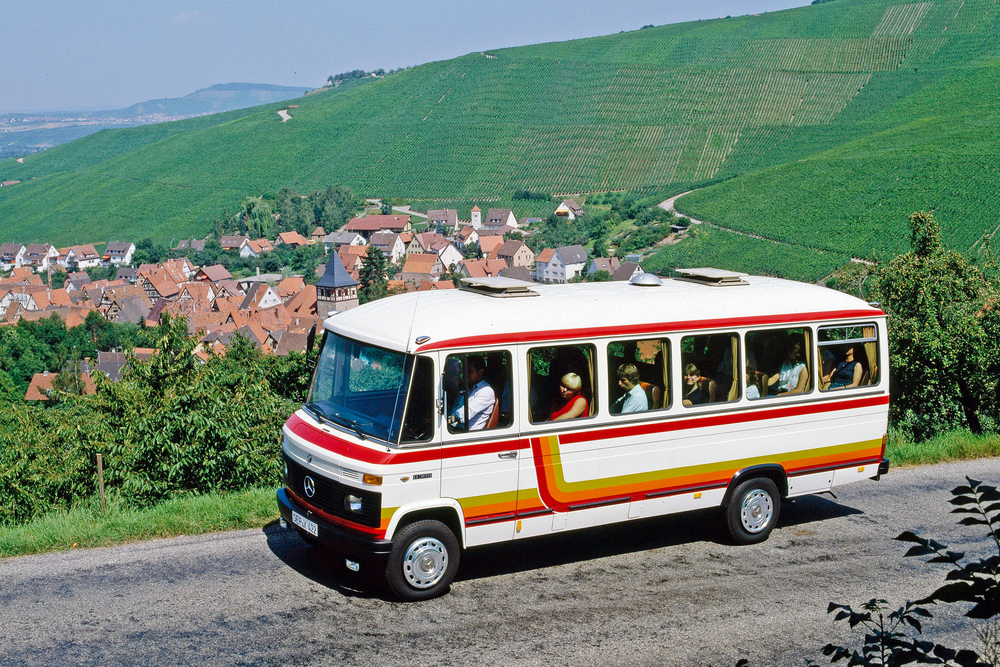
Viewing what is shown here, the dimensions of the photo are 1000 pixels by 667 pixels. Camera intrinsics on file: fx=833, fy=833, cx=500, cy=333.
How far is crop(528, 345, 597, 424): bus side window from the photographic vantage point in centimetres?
830

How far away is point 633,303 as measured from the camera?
8.90 metres

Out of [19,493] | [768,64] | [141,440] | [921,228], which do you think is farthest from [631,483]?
[768,64]

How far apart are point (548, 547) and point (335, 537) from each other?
2712 mm

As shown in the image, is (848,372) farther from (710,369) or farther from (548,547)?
(548,547)

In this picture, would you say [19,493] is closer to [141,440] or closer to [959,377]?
[141,440]

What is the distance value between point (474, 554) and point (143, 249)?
150808mm

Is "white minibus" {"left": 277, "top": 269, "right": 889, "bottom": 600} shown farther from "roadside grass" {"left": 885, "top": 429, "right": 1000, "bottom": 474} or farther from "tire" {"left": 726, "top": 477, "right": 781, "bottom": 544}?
"roadside grass" {"left": 885, "top": 429, "right": 1000, "bottom": 474}

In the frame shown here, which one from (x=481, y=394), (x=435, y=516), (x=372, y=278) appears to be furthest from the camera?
(x=372, y=278)

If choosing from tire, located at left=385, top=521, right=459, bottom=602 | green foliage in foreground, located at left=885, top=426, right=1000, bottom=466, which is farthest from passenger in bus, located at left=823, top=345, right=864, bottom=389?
tire, located at left=385, top=521, right=459, bottom=602

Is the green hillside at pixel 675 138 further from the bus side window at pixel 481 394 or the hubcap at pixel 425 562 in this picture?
the hubcap at pixel 425 562

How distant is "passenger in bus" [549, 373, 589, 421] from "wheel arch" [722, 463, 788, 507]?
2081 millimetres

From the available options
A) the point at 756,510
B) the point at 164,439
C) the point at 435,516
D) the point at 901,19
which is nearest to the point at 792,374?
the point at 756,510

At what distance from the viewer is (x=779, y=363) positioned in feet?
31.3

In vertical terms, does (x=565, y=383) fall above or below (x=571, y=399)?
above
